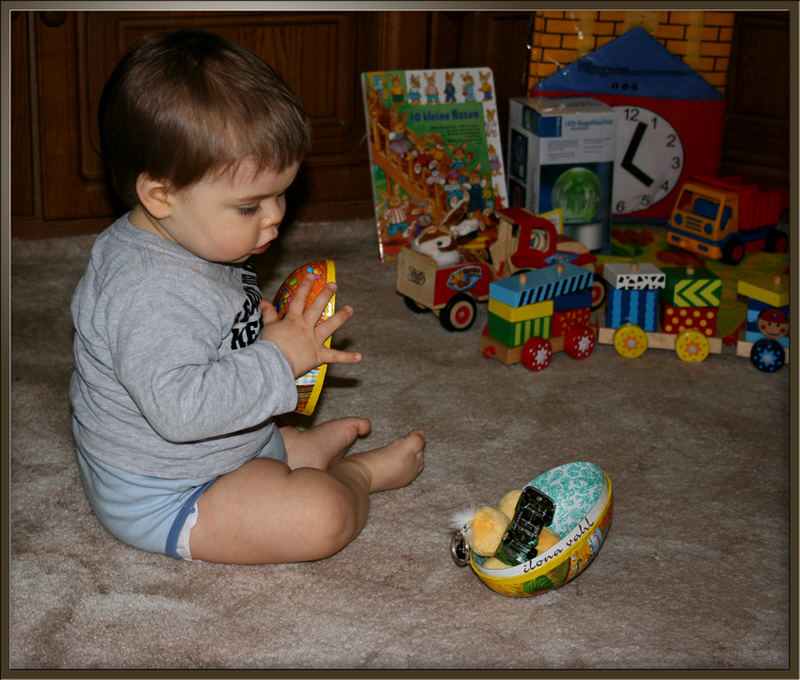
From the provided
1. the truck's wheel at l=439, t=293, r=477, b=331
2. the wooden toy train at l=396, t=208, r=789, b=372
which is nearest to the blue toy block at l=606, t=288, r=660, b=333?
the wooden toy train at l=396, t=208, r=789, b=372

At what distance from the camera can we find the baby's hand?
99 centimetres

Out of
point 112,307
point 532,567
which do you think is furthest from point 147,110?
point 532,567

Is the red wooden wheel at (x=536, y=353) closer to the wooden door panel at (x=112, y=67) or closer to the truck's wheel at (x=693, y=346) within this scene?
the truck's wheel at (x=693, y=346)

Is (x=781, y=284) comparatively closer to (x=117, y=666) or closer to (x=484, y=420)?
(x=484, y=420)

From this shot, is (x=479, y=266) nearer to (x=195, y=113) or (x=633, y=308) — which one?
(x=633, y=308)

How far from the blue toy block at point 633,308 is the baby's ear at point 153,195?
86 centimetres

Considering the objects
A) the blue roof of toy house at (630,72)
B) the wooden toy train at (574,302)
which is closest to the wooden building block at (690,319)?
the wooden toy train at (574,302)

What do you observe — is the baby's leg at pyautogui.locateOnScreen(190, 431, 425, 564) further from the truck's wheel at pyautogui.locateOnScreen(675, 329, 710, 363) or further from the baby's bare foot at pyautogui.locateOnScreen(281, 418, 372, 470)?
the truck's wheel at pyautogui.locateOnScreen(675, 329, 710, 363)

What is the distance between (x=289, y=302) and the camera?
43.8 inches

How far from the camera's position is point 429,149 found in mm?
1958

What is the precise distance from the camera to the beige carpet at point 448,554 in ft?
2.96

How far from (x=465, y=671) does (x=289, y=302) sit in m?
0.46

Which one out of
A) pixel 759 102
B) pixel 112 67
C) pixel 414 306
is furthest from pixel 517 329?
pixel 759 102

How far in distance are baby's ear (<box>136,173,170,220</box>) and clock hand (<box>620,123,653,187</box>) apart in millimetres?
1367
